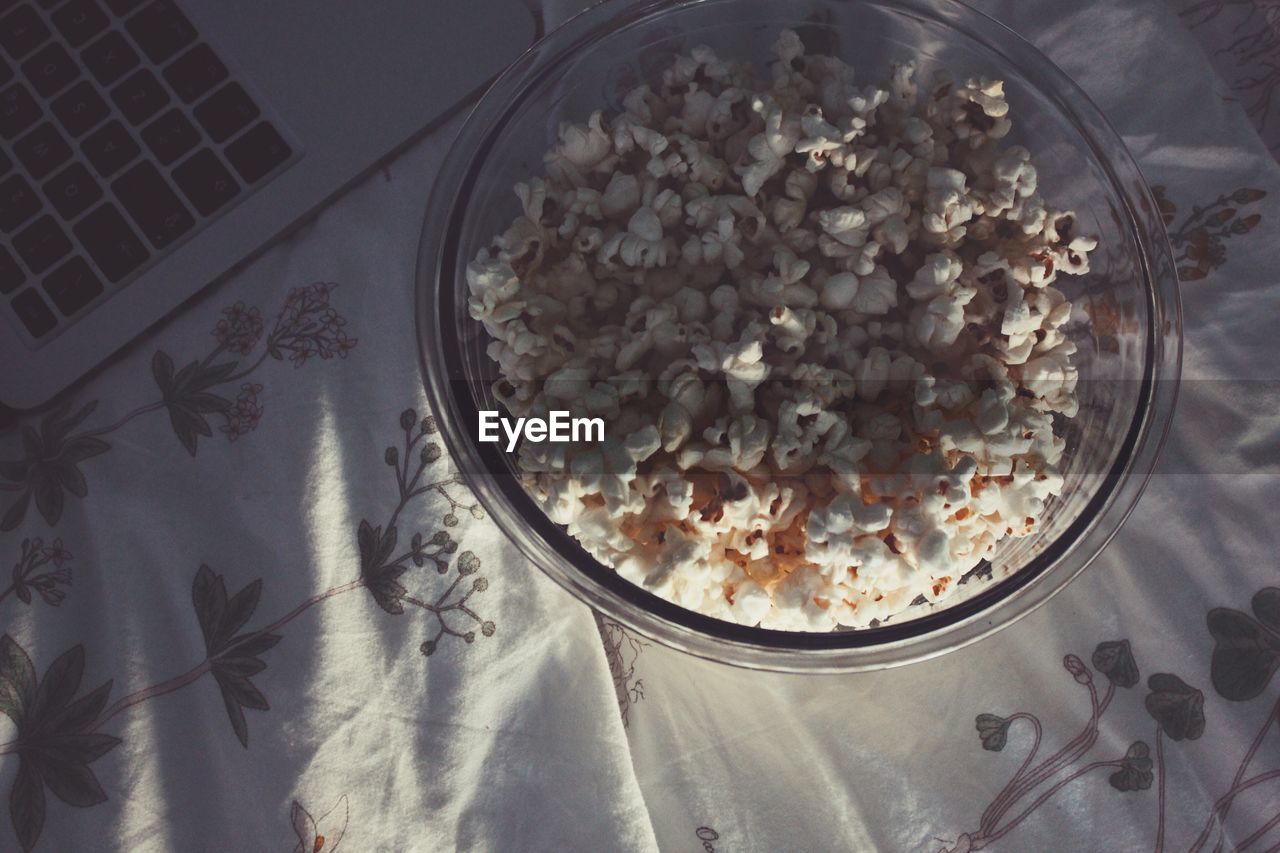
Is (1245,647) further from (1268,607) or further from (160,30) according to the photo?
(160,30)

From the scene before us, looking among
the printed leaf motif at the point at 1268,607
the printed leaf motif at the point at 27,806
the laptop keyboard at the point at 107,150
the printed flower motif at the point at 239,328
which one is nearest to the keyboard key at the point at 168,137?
the laptop keyboard at the point at 107,150

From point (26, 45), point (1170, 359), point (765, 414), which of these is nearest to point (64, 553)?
point (26, 45)

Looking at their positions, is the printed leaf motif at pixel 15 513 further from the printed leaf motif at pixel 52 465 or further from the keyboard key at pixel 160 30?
the keyboard key at pixel 160 30

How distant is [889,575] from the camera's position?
0.44m

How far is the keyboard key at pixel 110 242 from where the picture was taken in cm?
58

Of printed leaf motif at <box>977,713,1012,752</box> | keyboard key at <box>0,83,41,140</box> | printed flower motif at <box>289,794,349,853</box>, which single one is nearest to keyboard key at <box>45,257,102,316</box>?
keyboard key at <box>0,83,41,140</box>

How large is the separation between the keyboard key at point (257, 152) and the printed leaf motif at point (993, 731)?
0.60 m

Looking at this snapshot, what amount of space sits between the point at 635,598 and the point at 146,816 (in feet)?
1.14

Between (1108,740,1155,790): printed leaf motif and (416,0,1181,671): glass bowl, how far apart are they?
148 mm

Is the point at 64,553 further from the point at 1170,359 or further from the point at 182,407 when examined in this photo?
the point at 1170,359

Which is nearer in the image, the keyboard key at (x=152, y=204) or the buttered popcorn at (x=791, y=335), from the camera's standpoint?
the buttered popcorn at (x=791, y=335)

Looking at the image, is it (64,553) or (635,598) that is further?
(64,553)

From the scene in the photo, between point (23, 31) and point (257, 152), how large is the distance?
0.61 ft

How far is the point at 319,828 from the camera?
0.53 meters
